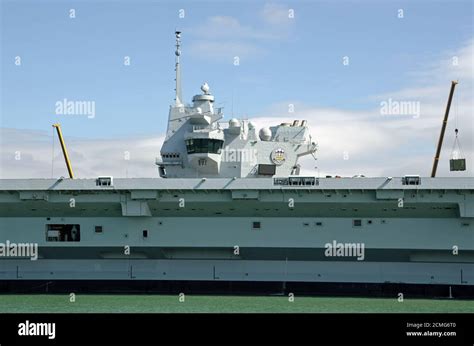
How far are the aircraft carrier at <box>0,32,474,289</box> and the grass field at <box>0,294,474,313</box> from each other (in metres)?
1.54

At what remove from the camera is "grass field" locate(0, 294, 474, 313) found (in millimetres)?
22875

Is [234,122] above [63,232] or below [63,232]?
above

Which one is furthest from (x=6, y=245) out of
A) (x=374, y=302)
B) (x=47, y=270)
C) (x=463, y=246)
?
(x=463, y=246)

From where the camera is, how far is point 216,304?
24.7m

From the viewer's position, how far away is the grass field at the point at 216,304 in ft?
75.0

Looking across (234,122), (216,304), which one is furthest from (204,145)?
(216,304)

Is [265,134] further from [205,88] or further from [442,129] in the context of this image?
[442,129]

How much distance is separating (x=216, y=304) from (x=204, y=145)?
889cm

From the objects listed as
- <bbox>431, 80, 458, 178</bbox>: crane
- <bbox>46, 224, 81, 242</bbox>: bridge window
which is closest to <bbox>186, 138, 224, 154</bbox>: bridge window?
<bbox>46, 224, 81, 242</bbox>: bridge window

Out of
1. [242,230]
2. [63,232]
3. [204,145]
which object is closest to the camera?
[242,230]

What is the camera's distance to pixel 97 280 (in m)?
29.3

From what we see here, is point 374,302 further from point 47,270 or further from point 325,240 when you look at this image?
point 47,270

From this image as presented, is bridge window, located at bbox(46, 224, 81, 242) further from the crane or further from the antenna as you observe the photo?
the crane

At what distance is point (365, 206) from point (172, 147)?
9.43 m
